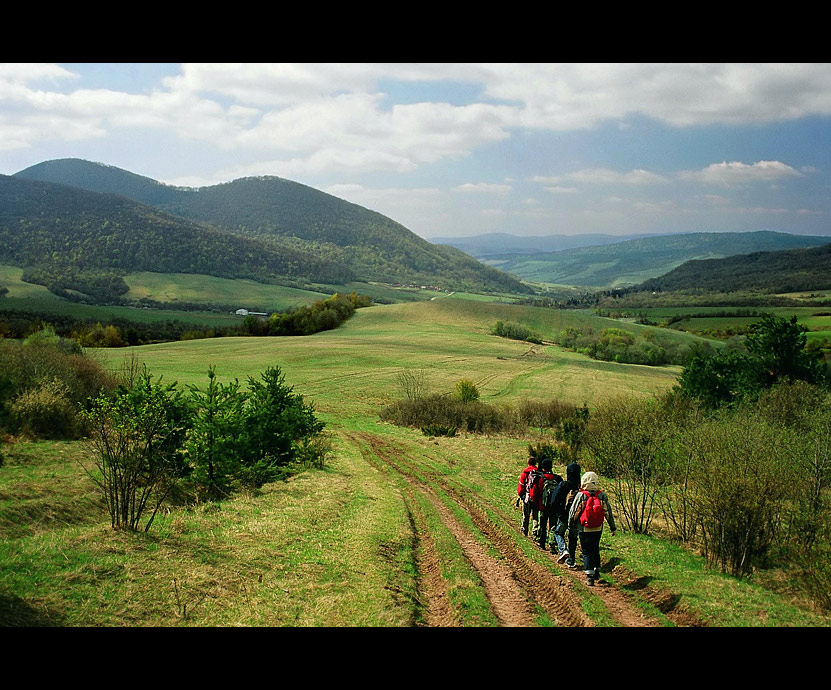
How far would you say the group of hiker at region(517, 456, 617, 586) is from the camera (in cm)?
1005

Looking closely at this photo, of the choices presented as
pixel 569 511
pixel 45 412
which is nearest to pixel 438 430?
pixel 45 412

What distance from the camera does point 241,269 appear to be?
191 metres

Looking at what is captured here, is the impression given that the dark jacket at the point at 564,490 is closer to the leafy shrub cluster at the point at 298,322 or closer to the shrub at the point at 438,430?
the shrub at the point at 438,430

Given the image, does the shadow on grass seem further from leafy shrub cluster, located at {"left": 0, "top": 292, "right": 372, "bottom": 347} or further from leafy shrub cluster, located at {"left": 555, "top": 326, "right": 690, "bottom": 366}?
leafy shrub cluster, located at {"left": 555, "top": 326, "right": 690, "bottom": 366}

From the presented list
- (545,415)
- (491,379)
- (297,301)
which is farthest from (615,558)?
(297,301)

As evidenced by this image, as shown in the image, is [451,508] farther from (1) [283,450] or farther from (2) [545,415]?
(2) [545,415]

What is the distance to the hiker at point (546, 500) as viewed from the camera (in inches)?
474

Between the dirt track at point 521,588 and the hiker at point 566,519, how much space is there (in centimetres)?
28

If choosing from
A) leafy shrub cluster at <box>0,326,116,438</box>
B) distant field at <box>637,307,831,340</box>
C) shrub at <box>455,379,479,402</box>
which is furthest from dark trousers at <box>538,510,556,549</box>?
distant field at <box>637,307,831,340</box>

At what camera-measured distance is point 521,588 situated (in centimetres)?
963

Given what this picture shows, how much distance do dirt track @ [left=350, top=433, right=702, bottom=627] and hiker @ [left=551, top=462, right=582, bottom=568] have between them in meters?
0.28

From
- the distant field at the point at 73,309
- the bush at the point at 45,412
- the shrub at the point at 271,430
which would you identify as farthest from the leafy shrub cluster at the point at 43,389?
the distant field at the point at 73,309
